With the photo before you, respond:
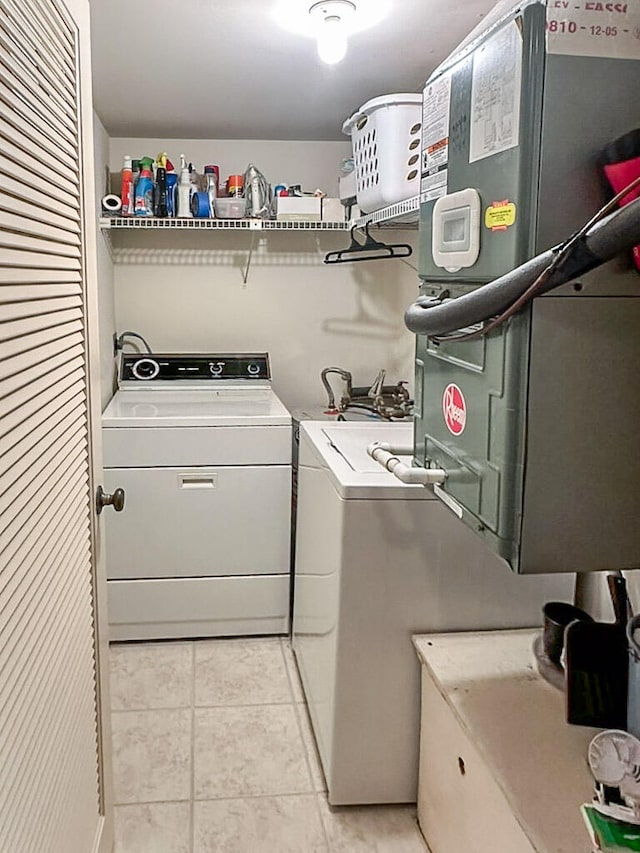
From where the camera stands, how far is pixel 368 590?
1.88 m

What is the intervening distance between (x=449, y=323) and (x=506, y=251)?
17 centimetres

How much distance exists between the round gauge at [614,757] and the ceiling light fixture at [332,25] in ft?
5.55

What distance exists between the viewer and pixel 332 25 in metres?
1.92

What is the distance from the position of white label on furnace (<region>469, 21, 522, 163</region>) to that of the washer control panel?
7.51 feet

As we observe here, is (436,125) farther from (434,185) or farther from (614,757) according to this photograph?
(614,757)

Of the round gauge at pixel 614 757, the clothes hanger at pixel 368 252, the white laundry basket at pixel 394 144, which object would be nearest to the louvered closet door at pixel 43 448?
the round gauge at pixel 614 757

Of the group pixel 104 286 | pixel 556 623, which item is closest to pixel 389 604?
pixel 556 623

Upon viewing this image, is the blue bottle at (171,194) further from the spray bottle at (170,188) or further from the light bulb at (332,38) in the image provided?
the light bulb at (332,38)

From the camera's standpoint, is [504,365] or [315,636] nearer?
[504,365]

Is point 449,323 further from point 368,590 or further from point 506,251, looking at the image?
point 368,590

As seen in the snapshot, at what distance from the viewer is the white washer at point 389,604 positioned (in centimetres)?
187

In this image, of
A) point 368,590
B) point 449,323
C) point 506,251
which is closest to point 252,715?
point 368,590

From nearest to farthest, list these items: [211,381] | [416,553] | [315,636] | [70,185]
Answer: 1. [70,185]
2. [416,553]
3. [315,636]
4. [211,381]

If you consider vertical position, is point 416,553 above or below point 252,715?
above
